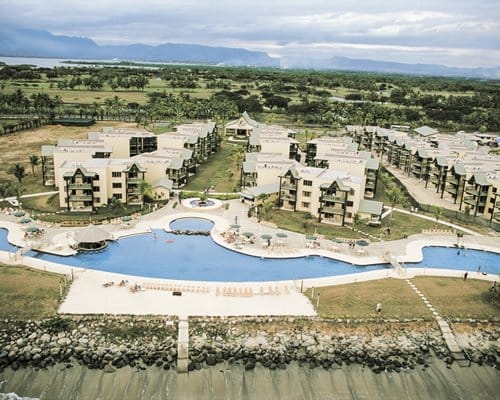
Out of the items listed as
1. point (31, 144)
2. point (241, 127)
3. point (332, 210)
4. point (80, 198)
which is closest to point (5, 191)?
point (80, 198)

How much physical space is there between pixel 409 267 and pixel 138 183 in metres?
36.9

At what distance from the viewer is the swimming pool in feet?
150

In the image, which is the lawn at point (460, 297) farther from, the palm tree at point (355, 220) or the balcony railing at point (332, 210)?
the balcony railing at point (332, 210)

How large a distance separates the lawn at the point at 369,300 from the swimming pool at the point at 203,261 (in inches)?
156

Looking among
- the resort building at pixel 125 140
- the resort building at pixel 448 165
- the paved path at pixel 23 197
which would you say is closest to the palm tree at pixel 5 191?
the paved path at pixel 23 197

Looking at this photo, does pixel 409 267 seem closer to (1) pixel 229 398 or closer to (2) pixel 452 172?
(1) pixel 229 398

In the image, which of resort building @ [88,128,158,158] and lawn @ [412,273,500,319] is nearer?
lawn @ [412,273,500,319]

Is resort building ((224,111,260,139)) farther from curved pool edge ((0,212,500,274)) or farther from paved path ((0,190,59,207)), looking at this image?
curved pool edge ((0,212,500,274))

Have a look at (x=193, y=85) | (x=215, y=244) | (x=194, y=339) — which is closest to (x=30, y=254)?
(x=215, y=244)

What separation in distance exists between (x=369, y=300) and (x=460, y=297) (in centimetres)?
881

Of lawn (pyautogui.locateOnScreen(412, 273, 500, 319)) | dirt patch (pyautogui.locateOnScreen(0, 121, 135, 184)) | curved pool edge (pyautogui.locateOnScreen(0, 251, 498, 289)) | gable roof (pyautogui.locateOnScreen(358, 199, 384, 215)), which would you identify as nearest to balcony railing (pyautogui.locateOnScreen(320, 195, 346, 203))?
gable roof (pyautogui.locateOnScreen(358, 199, 384, 215))

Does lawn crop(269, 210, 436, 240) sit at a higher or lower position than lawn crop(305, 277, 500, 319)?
higher

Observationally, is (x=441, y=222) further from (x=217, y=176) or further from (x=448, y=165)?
(x=217, y=176)

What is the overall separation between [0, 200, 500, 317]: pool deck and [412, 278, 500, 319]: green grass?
165cm
